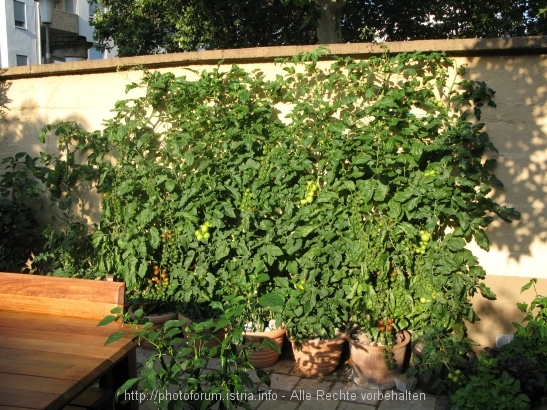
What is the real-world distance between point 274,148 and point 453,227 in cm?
142

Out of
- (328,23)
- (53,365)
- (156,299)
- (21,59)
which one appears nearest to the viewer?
(53,365)

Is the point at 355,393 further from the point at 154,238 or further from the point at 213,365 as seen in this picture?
the point at 154,238

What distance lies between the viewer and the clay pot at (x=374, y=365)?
3.73 meters

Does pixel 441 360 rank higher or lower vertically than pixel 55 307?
lower

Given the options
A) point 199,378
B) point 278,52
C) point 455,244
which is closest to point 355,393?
point 455,244

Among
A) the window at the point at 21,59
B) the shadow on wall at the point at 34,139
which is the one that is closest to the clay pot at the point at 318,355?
the shadow on wall at the point at 34,139

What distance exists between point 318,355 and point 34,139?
3.45 m

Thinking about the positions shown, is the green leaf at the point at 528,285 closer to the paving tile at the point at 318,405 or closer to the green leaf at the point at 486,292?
the green leaf at the point at 486,292

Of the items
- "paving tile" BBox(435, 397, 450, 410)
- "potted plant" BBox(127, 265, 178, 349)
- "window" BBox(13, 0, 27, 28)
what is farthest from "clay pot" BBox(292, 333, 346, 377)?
"window" BBox(13, 0, 27, 28)

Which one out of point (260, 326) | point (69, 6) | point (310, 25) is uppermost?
point (69, 6)

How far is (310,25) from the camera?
952cm

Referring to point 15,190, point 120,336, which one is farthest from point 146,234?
point 120,336

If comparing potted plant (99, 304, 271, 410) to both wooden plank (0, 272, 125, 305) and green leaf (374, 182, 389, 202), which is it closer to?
wooden plank (0, 272, 125, 305)

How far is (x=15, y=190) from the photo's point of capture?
17.4ft
